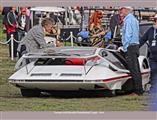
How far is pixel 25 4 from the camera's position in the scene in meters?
7.59

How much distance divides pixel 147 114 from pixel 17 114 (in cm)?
116

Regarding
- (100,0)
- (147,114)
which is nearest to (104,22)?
(100,0)

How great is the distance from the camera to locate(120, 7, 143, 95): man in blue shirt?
11773 millimetres

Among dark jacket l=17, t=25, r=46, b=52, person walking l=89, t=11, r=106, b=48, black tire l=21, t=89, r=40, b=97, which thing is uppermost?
dark jacket l=17, t=25, r=46, b=52

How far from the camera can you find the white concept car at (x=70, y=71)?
11078 millimetres

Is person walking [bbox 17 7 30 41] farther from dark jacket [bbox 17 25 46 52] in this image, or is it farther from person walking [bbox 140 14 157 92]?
person walking [bbox 140 14 157 92]

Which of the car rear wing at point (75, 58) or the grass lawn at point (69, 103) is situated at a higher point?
the car rear wing at point (75, 58)

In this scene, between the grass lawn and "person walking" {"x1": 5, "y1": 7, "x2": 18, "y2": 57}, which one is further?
"person walking" {"x1": 5, "y1": 7, "x2": 18, "y2": 57}

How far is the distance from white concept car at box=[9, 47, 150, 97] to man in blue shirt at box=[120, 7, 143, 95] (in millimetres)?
161

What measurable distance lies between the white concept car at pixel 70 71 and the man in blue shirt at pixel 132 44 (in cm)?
16

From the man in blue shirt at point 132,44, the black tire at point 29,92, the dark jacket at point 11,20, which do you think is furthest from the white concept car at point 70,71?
the dark jacket at point 11,20

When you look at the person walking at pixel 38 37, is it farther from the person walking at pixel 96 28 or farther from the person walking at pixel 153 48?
the person walking at pixel 96 28

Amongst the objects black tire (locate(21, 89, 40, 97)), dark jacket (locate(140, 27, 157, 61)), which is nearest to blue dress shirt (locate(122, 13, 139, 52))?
dark jacket (locate(140, 27, 157, 61))

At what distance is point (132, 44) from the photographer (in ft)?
38.7
